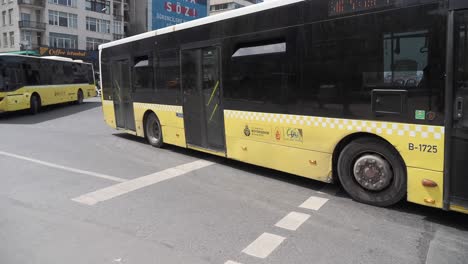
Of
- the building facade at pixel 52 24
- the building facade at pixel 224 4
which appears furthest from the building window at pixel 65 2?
the building facade at pixel 224 4

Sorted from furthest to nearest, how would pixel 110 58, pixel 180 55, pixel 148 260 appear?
1. pixel 110 58
2. pixel 180 55
3. pixel 148 260

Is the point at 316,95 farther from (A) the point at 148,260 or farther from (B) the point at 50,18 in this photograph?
(B) the point at 50,18

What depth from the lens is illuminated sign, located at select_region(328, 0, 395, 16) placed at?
5.04m

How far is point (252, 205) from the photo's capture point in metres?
5.67

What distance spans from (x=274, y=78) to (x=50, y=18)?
60.7m

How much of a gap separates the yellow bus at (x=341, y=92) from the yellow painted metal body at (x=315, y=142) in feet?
0.05

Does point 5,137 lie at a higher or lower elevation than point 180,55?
lower

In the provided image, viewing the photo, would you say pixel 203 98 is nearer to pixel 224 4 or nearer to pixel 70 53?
pixel 70 53

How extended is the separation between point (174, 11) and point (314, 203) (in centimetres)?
2260

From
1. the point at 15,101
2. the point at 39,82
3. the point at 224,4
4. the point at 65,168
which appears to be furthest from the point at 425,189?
the point at 224,4

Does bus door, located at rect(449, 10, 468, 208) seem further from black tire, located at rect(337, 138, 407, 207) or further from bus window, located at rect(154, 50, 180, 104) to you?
bus window, located at rect(154, 50, 180, 104)

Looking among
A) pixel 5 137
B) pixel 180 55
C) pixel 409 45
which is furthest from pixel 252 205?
pixel 5 137

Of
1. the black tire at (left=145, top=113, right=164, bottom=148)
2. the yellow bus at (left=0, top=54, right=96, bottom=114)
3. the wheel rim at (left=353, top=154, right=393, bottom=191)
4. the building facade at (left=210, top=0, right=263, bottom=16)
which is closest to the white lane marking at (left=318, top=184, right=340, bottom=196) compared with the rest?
the wheel rim at (left=353, top=154, right=393, bottom=191)

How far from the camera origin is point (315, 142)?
604 cm
